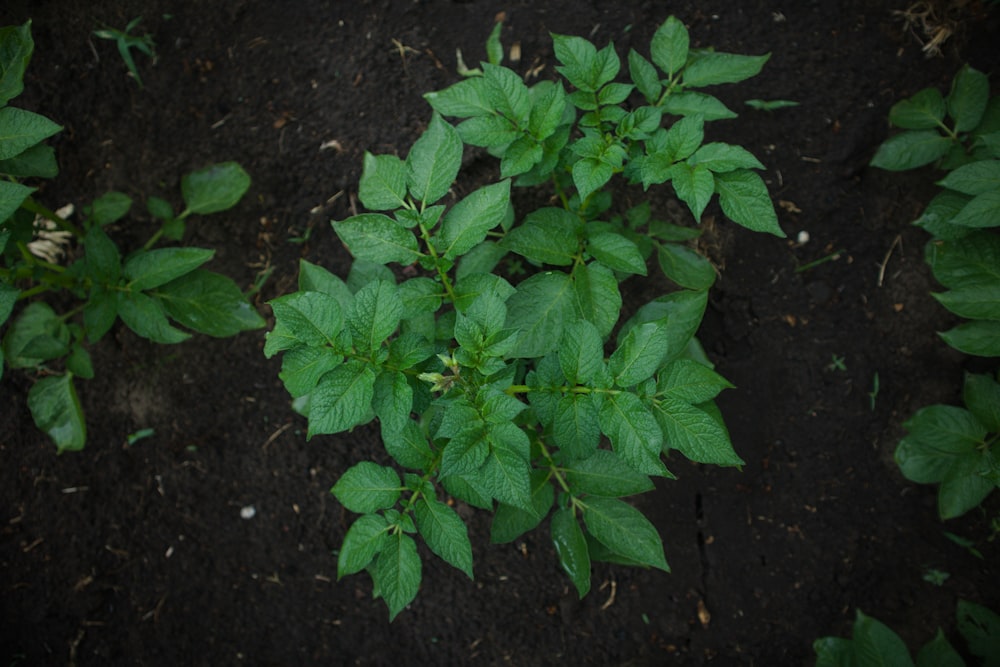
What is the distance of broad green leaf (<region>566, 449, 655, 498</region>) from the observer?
64.6 inches

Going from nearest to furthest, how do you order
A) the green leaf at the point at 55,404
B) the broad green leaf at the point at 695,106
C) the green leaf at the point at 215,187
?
the broad green leaf at the point at 695,106 → the green leaf at the point at 55,404 → the green leaf at the point at 215,187

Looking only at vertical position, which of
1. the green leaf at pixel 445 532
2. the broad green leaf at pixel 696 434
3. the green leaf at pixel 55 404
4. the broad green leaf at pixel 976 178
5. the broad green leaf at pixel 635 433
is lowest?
the green leaf at pixel 55 404

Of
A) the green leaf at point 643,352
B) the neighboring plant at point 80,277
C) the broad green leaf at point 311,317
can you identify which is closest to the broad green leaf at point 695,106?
the green leaf at point 643,352

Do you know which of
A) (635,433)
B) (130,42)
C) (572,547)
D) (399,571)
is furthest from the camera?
(130,42)

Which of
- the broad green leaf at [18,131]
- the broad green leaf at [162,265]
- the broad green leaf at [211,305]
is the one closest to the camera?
the broad green leaf at [18,131]

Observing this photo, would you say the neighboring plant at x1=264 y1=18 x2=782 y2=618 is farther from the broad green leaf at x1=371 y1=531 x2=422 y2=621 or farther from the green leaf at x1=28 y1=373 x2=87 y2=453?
the green leaf at x1=28 y1=373 x2=87 y2=453

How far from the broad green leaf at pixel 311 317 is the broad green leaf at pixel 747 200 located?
92 centimetres

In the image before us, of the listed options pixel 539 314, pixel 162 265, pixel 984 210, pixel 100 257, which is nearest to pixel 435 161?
pixel 539 314

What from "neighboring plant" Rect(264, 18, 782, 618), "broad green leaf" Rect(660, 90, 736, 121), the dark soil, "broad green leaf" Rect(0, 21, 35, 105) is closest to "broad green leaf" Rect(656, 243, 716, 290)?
"neighboring plant" Rect(264, 18, 782, 618)

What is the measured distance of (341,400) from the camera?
1327 millimetres

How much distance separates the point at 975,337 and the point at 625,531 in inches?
46.2

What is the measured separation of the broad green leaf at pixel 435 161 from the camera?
1.51 metres

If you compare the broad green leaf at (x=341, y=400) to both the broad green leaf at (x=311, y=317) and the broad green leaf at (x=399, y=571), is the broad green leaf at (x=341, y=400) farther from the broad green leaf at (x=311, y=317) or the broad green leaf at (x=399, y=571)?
the broad green leaf at (x=399, y=571)

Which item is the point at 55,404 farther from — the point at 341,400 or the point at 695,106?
the point at 695,106
